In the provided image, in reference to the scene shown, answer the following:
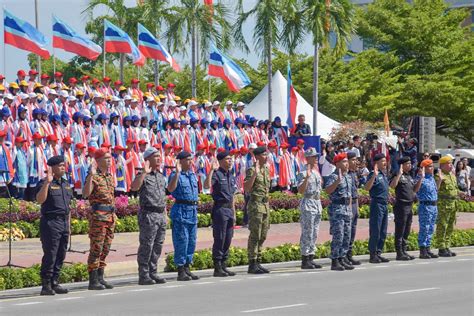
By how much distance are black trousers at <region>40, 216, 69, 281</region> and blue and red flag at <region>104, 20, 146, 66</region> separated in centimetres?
1829

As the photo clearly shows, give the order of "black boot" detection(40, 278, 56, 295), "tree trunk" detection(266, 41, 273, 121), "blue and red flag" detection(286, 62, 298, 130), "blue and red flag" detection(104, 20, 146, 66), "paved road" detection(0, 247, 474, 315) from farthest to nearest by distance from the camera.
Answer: "blue and red flag" detection(286, 62, 298, 130) < "tree trunk" detection(266, 41, 273, 121) < "blue and red flag" detection(104, 20, 146, 66) < "black boot" detection(40, 278, 56, 295) < "paved road" detection(0, 247, 474, 315)

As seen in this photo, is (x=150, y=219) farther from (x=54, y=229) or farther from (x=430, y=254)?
(x=430, y=254)

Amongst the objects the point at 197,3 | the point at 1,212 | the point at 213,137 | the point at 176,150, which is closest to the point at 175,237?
the point at 1,212

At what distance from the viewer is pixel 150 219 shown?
15.4m

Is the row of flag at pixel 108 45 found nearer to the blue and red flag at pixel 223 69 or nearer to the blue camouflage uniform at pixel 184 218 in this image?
the blue and red flag at pixel 223 69

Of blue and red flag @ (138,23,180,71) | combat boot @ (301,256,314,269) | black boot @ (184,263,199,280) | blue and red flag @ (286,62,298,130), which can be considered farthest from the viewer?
blue and red flag @ (286,62,298,130)

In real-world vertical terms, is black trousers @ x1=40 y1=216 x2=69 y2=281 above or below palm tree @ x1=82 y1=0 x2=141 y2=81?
below

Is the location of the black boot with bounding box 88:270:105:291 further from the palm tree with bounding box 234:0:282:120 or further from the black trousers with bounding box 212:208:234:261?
the palm tree with bounding box 234:0:282:120

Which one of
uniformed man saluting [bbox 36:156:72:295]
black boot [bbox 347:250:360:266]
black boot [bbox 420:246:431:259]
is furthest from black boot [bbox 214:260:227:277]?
black boot [bbox 420:246:431:259]

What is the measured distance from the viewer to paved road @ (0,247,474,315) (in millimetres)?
12453

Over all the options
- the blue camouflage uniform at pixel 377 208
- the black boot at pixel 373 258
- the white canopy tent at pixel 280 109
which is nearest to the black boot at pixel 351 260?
the black boot at pixel 373 258

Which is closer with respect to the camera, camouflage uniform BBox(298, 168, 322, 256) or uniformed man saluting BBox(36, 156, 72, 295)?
uniformed man saluting BBox(36, 156, 72, 295)

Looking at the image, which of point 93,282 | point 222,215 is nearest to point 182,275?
point 222,215

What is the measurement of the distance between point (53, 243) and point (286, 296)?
310 centimetres
